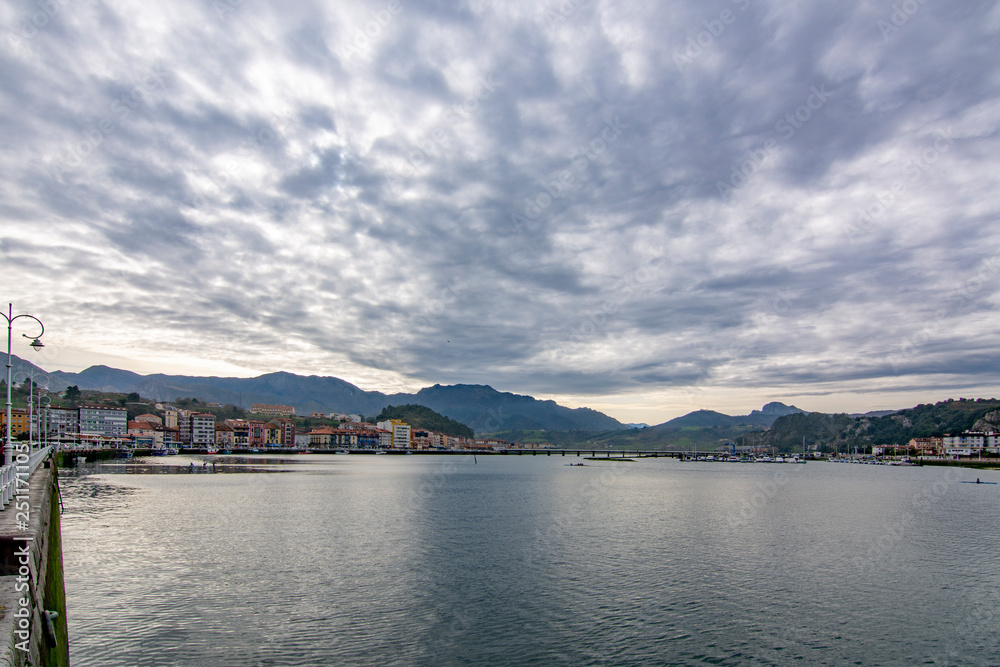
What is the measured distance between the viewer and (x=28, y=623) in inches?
483

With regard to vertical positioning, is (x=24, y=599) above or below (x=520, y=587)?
above

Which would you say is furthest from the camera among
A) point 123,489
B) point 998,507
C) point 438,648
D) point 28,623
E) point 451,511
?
point 123,489

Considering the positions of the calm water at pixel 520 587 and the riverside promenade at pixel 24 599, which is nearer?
the riverside promenade at pixel 24 599

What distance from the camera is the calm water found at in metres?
23.4

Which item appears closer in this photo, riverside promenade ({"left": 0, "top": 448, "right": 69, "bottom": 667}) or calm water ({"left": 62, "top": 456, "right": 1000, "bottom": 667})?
riverside promenade ({"left": 0, "top": 448, "right": 69, "bottom": 667})

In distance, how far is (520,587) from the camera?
1270 inches

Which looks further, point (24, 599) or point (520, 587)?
A: point (520, 587)

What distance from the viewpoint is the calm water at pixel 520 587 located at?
23.4 m

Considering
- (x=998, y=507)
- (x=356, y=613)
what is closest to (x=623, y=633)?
(x=356, y=613)

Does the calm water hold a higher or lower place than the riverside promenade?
lower

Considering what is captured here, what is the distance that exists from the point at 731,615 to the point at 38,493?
36.2m

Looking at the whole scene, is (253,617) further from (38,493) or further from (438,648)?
(38,493)

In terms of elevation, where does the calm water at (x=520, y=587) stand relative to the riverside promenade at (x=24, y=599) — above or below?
below

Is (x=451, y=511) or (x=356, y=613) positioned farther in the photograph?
(x=451, y=511)
